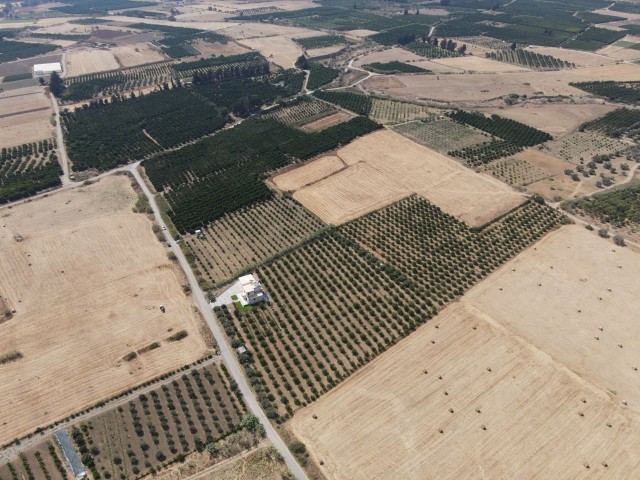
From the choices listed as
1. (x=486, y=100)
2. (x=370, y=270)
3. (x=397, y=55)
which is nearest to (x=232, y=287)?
(x=370, y=270)

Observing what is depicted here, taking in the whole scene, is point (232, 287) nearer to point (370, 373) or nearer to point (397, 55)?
point (370, 373)

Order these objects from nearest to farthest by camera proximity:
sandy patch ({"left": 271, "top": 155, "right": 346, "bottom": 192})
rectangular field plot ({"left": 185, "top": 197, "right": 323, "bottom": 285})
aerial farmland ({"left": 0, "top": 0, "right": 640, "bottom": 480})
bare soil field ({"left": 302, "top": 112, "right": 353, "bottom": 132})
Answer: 1. aerial farmland ({"left": 0, "top": 0, "right": 640, "bottom": 480})
2. rectangular field plot ({"left": 185, "top": 197, "right": 323, "bottom": 285})
3. sandy patch ({"left": 271, "top": 155, "right": 346, "bottom": 192})
4. bare soil field ({"left": 302, "top": 112, "right": 353, "bottom": 132})

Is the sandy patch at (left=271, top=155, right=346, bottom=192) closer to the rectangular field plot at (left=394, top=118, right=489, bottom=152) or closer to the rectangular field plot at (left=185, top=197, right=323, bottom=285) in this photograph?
the rectangular field plot at (left=185, top=197, right=323, bottom=285)

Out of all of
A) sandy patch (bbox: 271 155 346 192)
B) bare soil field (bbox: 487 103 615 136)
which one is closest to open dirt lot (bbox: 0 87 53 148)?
sandy patch (bbox: 271 155 346 192)

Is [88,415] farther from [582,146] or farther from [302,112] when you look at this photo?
[582,146]

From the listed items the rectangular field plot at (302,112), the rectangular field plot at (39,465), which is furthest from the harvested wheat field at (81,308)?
the rectangular field plot at (302,112)

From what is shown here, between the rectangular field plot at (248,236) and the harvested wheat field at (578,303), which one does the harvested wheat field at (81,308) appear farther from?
the harvested wheat field at (578,303)
